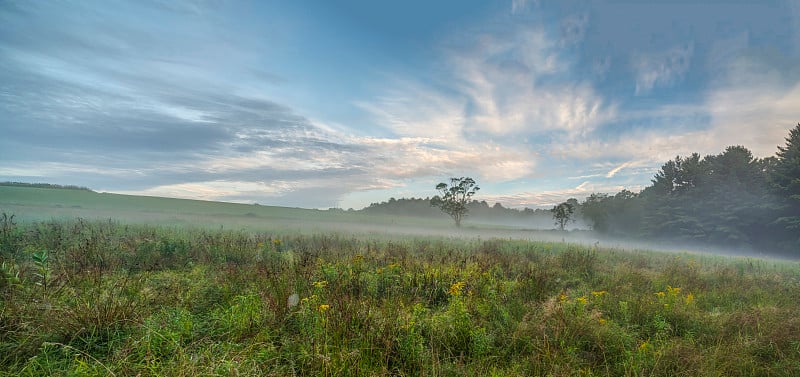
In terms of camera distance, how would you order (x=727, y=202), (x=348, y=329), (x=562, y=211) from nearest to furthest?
(x=348, y=329), (x=727, y=202), (x=562, y=211)

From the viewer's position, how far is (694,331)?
5.11 metres

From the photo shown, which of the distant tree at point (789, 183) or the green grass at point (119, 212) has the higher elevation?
the distant tree at point (789, 183)

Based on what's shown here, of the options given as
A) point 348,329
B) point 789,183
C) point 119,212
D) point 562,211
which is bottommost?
point 348,329

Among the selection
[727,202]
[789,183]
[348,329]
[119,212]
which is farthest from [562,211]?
[119,212]

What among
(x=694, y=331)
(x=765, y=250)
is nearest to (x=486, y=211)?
(x=765, y=250)

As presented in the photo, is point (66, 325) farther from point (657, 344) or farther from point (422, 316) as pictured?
point (657, 344)

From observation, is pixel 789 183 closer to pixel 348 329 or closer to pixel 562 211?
pixel 562 211

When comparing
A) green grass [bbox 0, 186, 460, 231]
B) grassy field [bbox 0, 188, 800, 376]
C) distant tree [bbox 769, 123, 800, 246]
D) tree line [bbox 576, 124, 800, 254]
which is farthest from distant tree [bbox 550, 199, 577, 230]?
grassy field [bbox 0, 188, 800, 376]

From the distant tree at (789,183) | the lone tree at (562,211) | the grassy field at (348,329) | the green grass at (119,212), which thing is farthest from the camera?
the lone tree at (562,211)

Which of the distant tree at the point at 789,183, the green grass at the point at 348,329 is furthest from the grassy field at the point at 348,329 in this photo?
the distant tree at the point at 789,183

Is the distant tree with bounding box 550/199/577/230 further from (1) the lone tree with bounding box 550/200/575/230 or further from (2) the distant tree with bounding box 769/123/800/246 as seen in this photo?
(2) the distant tree with bounding box 769/123/800/246

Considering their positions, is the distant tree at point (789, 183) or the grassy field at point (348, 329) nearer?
the grassy field at point (348, 329)

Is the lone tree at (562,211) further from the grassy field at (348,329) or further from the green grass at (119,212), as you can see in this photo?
the grassy field at (348,329)

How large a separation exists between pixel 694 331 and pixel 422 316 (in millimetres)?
4540
